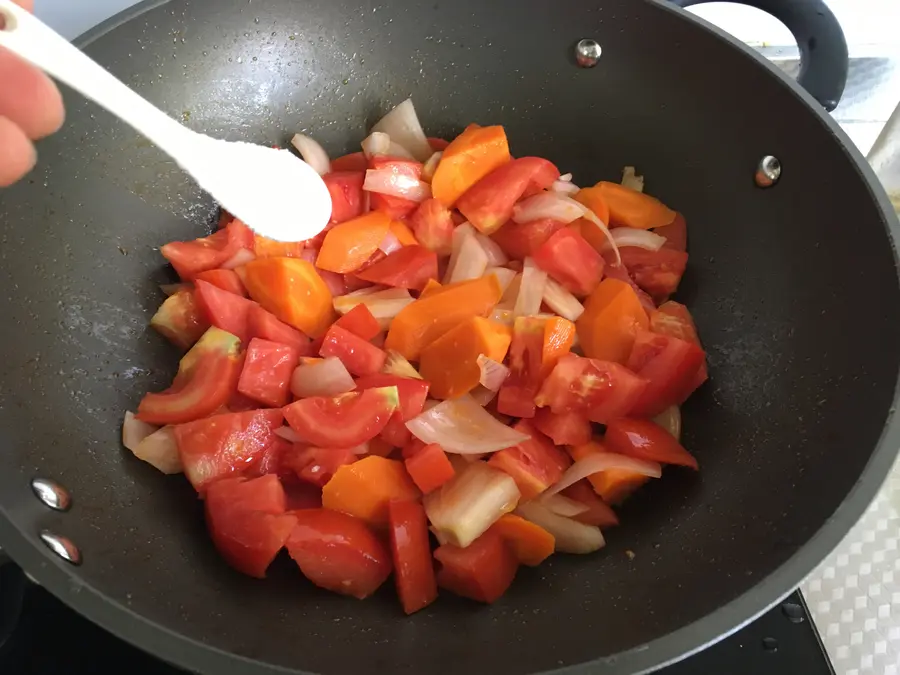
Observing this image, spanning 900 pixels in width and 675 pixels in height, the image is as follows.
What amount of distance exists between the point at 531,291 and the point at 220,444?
1.80 ft

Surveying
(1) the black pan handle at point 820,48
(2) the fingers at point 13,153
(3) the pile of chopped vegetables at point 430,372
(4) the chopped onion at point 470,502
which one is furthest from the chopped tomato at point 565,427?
(2) the fingers at point 13,153

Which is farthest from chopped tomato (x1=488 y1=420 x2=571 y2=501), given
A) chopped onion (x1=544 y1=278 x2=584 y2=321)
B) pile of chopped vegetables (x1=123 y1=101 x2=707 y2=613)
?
chopped onion (x1=544 y1=278 x2=584 y2=321)

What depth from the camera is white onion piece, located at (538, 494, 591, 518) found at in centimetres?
104

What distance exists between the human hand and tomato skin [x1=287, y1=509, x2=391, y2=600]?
2.08ft

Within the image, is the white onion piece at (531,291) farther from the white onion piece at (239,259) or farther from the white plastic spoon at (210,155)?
the white onion piece at (239,259)

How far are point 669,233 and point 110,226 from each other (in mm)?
950

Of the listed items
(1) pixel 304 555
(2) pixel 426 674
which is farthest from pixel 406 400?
(2) pixel 426 674

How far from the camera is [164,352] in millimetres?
1190

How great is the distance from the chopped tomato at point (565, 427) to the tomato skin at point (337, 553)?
30 cm

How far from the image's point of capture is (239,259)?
123cm

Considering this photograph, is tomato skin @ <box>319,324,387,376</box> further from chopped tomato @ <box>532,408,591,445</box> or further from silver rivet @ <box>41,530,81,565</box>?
silver rivet @ <box>41,530,81,565</box>

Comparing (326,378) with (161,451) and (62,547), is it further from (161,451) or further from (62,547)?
(62,547)

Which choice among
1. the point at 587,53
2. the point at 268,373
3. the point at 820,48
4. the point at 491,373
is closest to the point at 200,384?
the point at 268,373

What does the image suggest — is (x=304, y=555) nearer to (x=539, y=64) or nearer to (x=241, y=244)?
(x=241, y=244)
